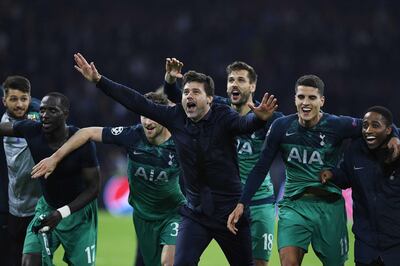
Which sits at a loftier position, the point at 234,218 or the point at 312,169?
the point at 312,169

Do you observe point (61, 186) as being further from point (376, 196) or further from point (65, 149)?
point (376, 196)

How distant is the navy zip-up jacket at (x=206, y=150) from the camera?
718 centimetres

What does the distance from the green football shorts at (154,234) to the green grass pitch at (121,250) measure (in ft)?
10.7

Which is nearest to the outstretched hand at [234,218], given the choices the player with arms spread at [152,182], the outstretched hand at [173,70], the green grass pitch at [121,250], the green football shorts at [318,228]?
the green football shorts at [318,228]

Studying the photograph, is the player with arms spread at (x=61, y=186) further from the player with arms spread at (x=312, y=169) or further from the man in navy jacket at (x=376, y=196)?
the man in navy jacket at (x=376, y=196)

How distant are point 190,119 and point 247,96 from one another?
5.03ft

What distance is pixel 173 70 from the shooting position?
26.8 ft

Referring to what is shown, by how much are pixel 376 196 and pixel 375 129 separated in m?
0.57

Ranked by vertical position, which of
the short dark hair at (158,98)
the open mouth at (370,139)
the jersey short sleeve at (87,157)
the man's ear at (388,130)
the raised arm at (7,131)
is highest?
the short dark hair at (158,98)

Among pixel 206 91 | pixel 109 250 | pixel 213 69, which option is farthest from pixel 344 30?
pixel 206 91

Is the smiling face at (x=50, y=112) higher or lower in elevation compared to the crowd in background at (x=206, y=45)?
lower

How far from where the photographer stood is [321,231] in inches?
303

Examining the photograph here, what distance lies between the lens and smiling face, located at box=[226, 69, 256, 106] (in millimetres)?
8711

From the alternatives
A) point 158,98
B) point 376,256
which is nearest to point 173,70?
point 158,98
